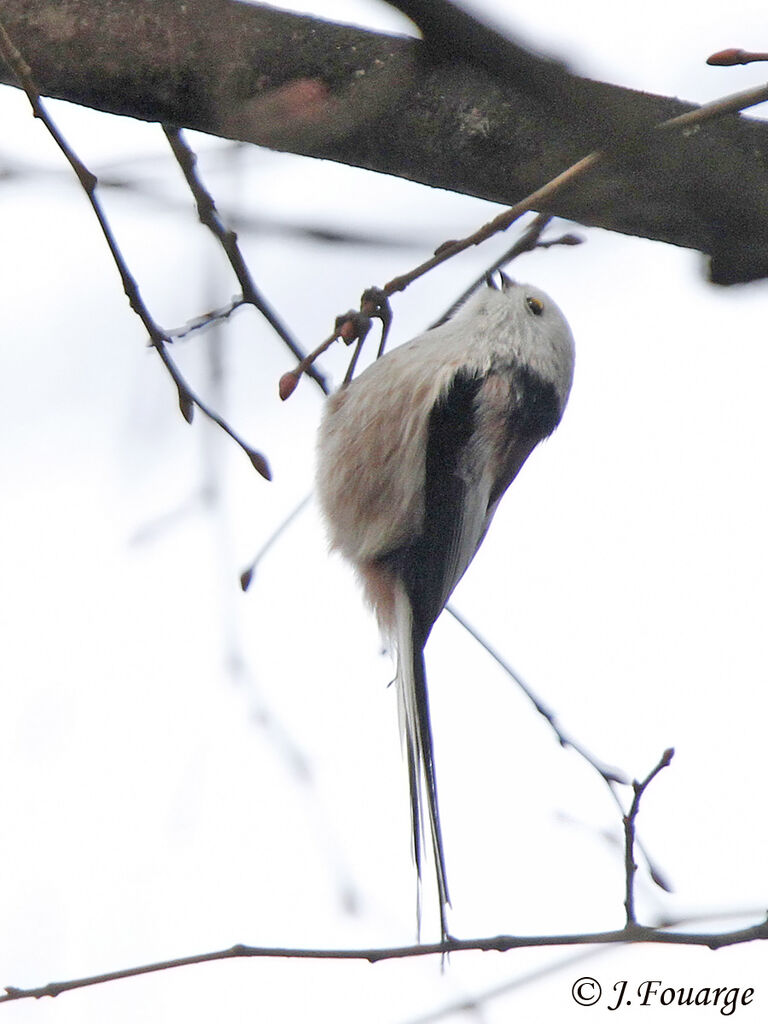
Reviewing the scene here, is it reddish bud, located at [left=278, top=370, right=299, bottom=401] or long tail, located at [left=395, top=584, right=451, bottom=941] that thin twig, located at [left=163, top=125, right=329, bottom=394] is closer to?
reddish bud, located at [left=278, top=370, right=299, bottom=401]

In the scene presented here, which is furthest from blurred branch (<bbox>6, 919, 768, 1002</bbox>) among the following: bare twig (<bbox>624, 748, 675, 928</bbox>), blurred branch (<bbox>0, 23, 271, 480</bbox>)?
blurred branch (<bbox>0, 23, 271, 480</bbox>)

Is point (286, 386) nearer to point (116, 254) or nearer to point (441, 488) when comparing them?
point (116, 254)

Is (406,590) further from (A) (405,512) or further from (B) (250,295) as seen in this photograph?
(B) (250,295)

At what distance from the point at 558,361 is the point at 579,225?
808 millimetres

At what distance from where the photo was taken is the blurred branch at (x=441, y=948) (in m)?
1.47

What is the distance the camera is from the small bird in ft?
8.82

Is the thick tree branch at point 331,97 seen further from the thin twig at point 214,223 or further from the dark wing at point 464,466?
the dark wing at point 464,466

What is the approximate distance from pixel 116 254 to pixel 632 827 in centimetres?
111

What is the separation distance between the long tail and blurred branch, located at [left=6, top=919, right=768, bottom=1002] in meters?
0.22

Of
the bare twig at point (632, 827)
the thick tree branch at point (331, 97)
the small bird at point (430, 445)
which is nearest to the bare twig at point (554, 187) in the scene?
the thick tree branch at point (331, 97)

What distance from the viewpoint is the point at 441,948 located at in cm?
154

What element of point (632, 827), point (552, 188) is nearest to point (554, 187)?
point (552, 188)

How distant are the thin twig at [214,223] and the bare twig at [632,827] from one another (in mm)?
818

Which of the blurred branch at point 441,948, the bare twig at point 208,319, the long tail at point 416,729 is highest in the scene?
the bare twig at point 208,319
